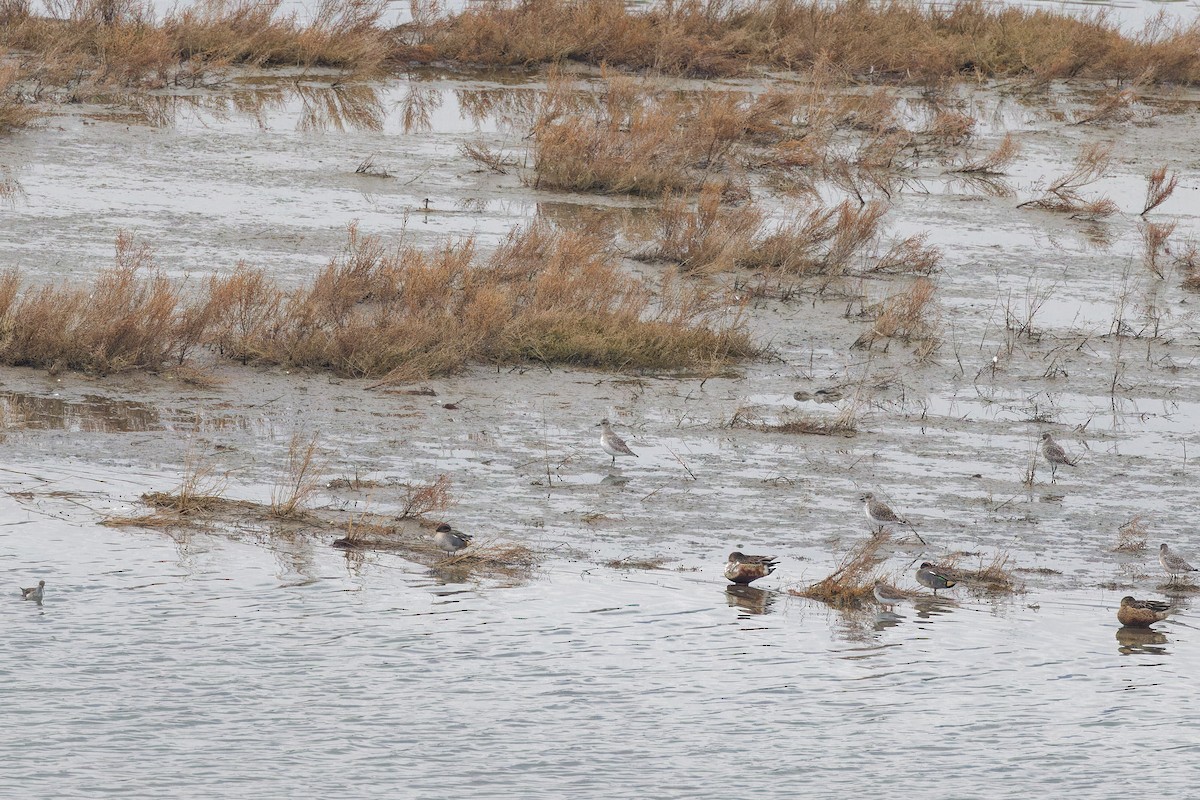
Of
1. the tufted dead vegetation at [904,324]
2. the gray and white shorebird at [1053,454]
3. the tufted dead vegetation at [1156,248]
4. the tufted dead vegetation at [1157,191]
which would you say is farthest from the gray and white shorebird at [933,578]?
the tufted dead vegetation at [1157,191]

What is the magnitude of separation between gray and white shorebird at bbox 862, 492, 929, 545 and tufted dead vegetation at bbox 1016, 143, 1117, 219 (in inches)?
364

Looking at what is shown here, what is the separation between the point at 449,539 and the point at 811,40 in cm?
1806

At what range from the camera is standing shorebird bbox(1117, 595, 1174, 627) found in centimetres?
762

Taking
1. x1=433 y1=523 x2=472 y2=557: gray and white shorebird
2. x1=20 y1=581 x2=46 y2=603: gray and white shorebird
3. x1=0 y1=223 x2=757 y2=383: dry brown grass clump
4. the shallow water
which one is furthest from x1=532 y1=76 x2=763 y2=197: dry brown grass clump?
x1=20 y1=581 x2=46 y2=603: gray and white shorebird

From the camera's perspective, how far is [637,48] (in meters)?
23.6

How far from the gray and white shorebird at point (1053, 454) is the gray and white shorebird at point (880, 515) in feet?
4.25

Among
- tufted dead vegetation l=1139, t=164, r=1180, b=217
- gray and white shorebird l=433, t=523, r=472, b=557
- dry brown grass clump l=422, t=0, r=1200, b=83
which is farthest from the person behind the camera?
dry brown grass clump l=422, t=0, r=1200, b=83

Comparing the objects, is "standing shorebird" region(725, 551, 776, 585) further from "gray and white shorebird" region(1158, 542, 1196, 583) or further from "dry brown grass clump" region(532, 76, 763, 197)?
"dry brown grass clump" region(532, 76, 763, 197)

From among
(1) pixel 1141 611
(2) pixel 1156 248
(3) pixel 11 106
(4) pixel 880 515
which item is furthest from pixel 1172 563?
(3) pixel 11 106

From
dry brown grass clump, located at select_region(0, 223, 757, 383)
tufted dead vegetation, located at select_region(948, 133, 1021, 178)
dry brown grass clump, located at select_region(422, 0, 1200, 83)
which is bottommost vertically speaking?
dry brown grass clump, located at select_region(0, 223, 757, 383)

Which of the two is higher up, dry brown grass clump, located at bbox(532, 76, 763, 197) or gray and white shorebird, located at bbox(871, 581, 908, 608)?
dry brown grass clump, located at bbox(532, 76, 763, 197)

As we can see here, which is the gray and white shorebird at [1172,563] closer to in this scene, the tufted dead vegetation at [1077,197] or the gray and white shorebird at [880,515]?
the gray and white shorebird at [880,515]

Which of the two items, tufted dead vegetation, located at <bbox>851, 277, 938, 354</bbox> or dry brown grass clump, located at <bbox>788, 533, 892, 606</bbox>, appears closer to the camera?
dry brown grass clump, located at <bbox>788, 533, 892, 606</bbox>

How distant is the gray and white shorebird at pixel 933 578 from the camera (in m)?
7.92
